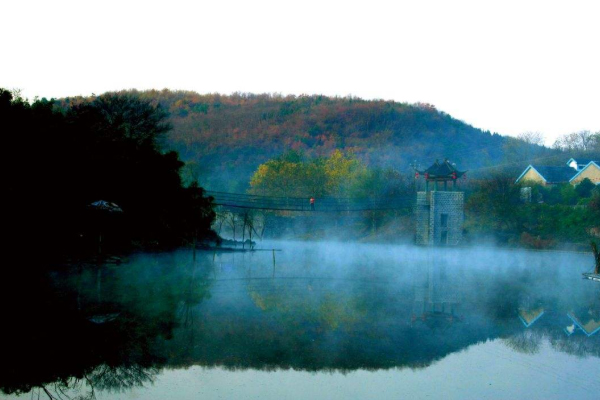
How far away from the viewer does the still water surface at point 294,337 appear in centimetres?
905

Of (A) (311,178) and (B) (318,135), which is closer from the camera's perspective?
(A) (311,178)

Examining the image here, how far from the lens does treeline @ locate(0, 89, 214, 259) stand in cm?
1909

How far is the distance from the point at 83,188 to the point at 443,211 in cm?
2194

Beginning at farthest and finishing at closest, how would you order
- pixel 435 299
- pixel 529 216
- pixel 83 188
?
pixel 529 216 < pixel 83 188 < pixel 435 299

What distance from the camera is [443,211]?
3838 cm

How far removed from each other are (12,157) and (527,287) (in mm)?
14764

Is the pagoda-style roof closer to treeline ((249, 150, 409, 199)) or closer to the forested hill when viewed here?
treeline ((249, 150, 409, 199))

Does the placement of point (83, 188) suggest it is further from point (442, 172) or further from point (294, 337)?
point (442, 172)

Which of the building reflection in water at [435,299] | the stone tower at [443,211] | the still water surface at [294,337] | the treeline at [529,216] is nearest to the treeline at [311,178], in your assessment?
the stone tower at [443,211]

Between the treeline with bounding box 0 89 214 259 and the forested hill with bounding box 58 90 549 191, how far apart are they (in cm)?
3588

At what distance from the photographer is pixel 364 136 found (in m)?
80.6

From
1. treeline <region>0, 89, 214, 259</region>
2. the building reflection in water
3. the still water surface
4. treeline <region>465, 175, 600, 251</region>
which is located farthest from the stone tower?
the still water surface

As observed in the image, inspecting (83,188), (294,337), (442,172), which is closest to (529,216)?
(442,172)

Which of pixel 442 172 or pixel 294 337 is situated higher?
pixel 442 172
